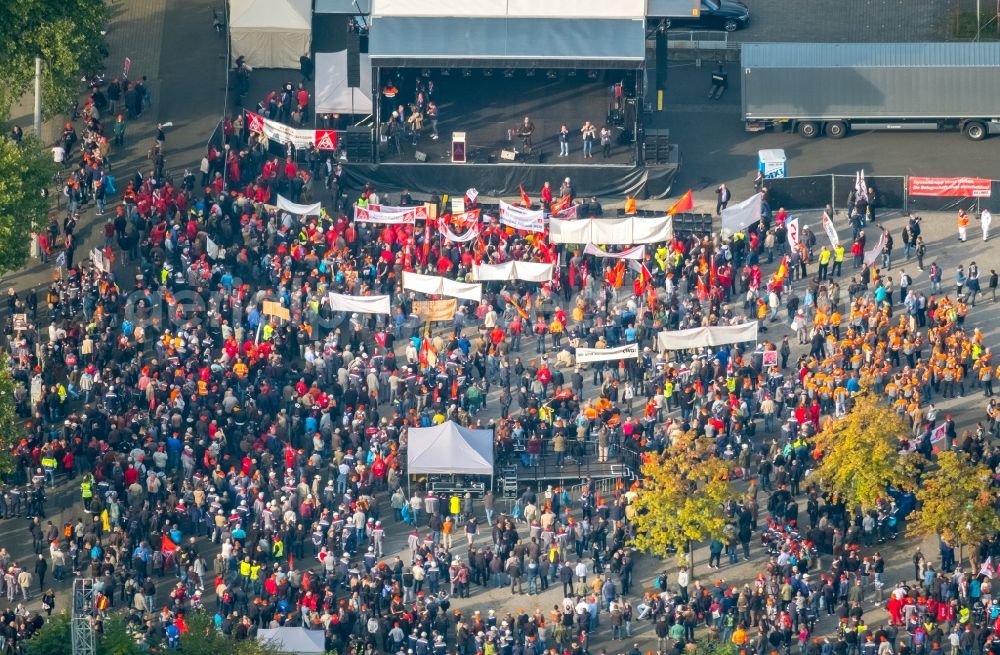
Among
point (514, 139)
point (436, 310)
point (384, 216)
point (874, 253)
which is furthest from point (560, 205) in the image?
point (874, 253)

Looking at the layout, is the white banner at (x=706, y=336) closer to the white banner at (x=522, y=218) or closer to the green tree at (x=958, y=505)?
the white banner at (x=522, y=218)

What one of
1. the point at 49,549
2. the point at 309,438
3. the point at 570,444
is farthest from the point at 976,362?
the point at 49,549

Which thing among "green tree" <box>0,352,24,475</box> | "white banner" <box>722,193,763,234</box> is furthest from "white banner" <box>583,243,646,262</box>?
"green tree" <box>0,352,24,475</box>

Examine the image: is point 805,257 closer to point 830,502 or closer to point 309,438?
point 830,502

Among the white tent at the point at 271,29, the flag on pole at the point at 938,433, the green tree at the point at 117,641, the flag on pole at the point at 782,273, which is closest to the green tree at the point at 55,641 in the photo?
the green tree at the point at 117,641

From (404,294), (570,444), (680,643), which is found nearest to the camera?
(680,643)

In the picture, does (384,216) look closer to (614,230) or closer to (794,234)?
(614,230)

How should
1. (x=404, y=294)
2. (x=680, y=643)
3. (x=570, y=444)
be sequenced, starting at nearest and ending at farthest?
(x=680, y=643) < (x=570, y=444) < (x=404, y=294)
